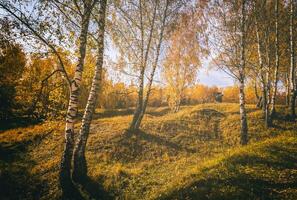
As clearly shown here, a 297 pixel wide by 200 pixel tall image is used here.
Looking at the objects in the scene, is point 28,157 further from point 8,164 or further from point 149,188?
Answer: point 149,188

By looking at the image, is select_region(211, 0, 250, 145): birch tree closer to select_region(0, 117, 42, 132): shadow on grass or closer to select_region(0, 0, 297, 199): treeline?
select_region(0, 0, 297, 199): treeline

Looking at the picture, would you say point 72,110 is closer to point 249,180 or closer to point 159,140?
point 249,180

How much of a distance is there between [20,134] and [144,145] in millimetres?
12160

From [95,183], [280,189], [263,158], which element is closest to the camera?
[280,189]

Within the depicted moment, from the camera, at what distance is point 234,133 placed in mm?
17547

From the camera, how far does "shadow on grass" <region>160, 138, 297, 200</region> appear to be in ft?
21.8

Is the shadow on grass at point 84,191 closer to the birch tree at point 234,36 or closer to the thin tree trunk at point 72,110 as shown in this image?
the thin tree trunk at point 72,110

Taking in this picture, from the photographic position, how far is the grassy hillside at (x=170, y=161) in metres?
7.54

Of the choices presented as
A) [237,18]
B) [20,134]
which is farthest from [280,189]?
[20,134]

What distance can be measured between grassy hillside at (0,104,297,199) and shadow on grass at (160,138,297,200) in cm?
3

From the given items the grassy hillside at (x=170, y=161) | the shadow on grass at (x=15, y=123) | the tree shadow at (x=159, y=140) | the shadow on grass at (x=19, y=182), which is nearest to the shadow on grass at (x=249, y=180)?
the grassy hillside at (x=170, y=161)

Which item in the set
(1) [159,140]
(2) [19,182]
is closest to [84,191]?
(2) [19,182]

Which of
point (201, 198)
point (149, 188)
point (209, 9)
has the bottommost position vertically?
point (149, 188)

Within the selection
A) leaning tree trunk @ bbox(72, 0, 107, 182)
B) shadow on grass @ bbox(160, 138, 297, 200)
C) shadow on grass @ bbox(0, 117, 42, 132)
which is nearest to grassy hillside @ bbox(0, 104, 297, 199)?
shadow on grass @ bbox(160, 138, 297, 200)
